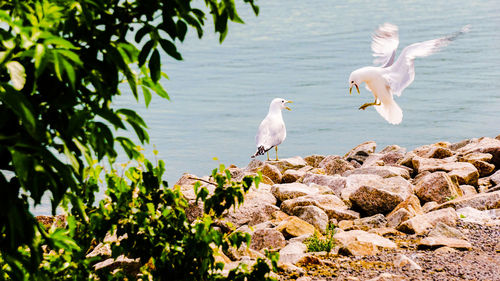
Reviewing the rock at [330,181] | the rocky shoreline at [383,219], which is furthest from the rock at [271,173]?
the rock at [330,181]

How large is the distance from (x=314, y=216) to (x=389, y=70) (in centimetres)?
337

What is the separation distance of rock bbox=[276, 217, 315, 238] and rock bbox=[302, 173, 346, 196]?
1726 millimetres

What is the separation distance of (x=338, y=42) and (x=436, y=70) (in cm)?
603

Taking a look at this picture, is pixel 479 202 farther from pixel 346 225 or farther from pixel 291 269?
pixel 291 269

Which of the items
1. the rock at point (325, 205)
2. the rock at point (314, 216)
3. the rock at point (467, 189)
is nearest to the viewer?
the rock at point (314, 216)

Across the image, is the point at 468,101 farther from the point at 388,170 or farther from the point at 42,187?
the point at 42,187

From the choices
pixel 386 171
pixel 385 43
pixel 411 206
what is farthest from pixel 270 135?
pixel 411 206

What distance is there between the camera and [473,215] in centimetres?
634

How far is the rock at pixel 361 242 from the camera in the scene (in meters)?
5.23

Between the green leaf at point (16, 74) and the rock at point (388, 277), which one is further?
the rock at point (388, 277)

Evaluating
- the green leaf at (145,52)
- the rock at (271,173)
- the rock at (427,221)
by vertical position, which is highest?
the green leaf at (145,52)

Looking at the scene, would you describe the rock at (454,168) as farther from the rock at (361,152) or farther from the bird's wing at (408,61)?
the rock at (361,152)

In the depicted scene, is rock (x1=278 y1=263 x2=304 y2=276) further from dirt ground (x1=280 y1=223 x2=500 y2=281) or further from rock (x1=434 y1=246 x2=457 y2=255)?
rock (x1=434 y1=246 x2=457 y2=255)

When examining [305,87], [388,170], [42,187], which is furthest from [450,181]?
[305,87]
